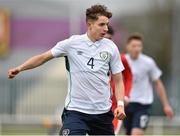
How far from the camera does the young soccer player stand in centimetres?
1015

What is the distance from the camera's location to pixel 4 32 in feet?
139

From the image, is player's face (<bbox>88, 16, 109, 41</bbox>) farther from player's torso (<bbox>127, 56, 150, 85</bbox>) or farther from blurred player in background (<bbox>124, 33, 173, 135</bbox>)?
player's torso (<bbox>127, 56, 150, 85</bbox>)

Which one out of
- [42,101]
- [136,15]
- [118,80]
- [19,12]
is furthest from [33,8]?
[118,80]

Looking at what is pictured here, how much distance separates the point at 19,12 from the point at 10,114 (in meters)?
16.2

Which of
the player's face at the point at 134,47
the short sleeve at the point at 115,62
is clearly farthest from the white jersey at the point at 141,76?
the short sleeve at the point at 115,62

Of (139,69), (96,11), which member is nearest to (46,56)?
(96,11)

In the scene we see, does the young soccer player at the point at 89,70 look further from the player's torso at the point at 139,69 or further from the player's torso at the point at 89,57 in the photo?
the player's torso at the point at 139,69

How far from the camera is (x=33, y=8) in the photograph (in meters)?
46.8

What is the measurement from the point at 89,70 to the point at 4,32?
32.5 meters

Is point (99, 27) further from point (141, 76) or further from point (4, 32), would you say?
point (4, 32)

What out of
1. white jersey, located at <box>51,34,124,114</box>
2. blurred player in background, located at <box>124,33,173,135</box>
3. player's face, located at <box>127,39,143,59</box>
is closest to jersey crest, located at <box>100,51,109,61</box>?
white jersey, located at <box>51,34,124,114</box>

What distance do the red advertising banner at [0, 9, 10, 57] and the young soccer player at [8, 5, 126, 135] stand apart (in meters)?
32.2

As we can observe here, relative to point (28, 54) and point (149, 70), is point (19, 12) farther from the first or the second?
point (149, 70)

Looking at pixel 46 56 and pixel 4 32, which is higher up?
pixel 46 56
